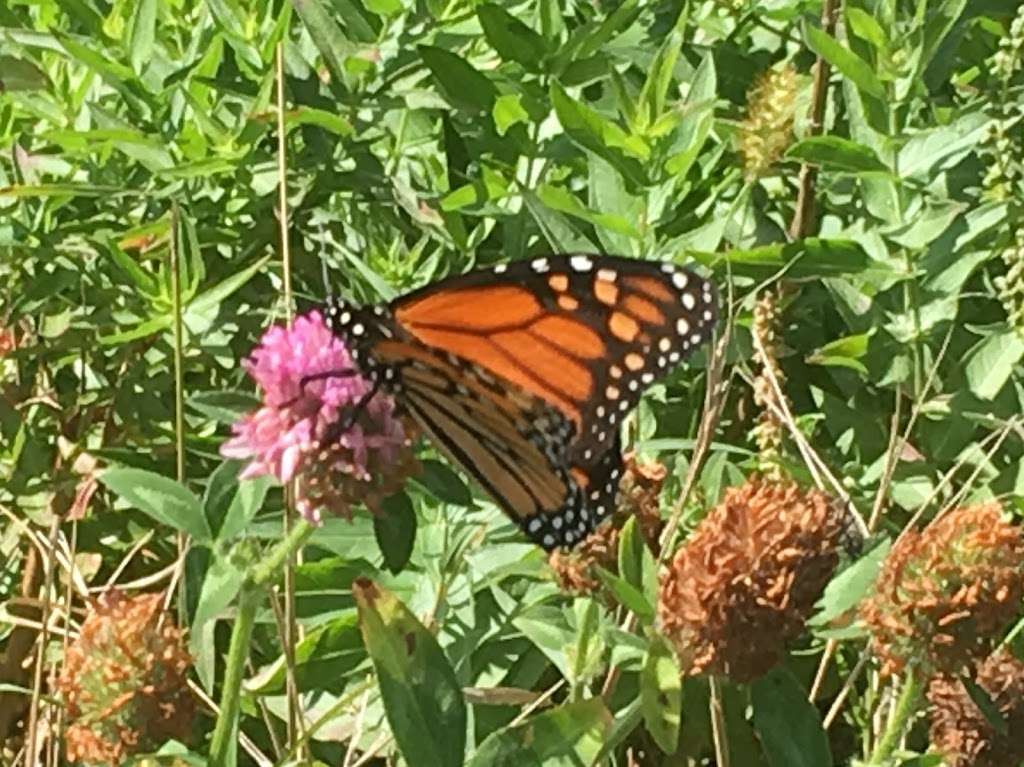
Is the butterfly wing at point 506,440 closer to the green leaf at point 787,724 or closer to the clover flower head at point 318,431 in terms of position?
the clover flower head at point 318,431

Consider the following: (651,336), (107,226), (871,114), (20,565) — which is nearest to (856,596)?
(651,336)

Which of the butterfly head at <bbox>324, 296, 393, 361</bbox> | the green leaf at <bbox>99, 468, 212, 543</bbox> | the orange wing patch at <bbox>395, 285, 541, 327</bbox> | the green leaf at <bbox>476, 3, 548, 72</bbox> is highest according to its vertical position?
the green leaf at <bbox>476, 3, 548, 72</bbox>

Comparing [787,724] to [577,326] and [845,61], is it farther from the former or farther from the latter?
[845,61]

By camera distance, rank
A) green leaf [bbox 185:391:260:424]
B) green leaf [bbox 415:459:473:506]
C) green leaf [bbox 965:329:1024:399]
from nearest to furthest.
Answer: green leaf [bbox 185:391:260:424]
green leaf [bbox 415:459:473:506]
green leaf [bbox 965:329:1024:399]

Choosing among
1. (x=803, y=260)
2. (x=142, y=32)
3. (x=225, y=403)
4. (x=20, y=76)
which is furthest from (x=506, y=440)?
(x=20, y=76)

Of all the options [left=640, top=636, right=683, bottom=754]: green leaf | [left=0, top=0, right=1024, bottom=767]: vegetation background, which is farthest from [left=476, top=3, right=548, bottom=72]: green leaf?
[left=640, top=636, right=683, bottom=754]: green leaf

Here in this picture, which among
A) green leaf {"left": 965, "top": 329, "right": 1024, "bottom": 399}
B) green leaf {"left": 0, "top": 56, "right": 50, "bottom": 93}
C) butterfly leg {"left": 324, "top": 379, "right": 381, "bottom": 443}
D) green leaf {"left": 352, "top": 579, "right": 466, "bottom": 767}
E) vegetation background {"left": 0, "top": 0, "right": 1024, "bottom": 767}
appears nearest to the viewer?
green leaf {"left": 352, "top": 579, "right": 466, "bottom": 767}

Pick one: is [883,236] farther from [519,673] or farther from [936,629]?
[936,629]

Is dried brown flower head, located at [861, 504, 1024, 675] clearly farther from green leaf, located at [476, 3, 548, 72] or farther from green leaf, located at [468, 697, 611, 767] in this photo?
green leaf, located at [476, 3, 548, 72]
